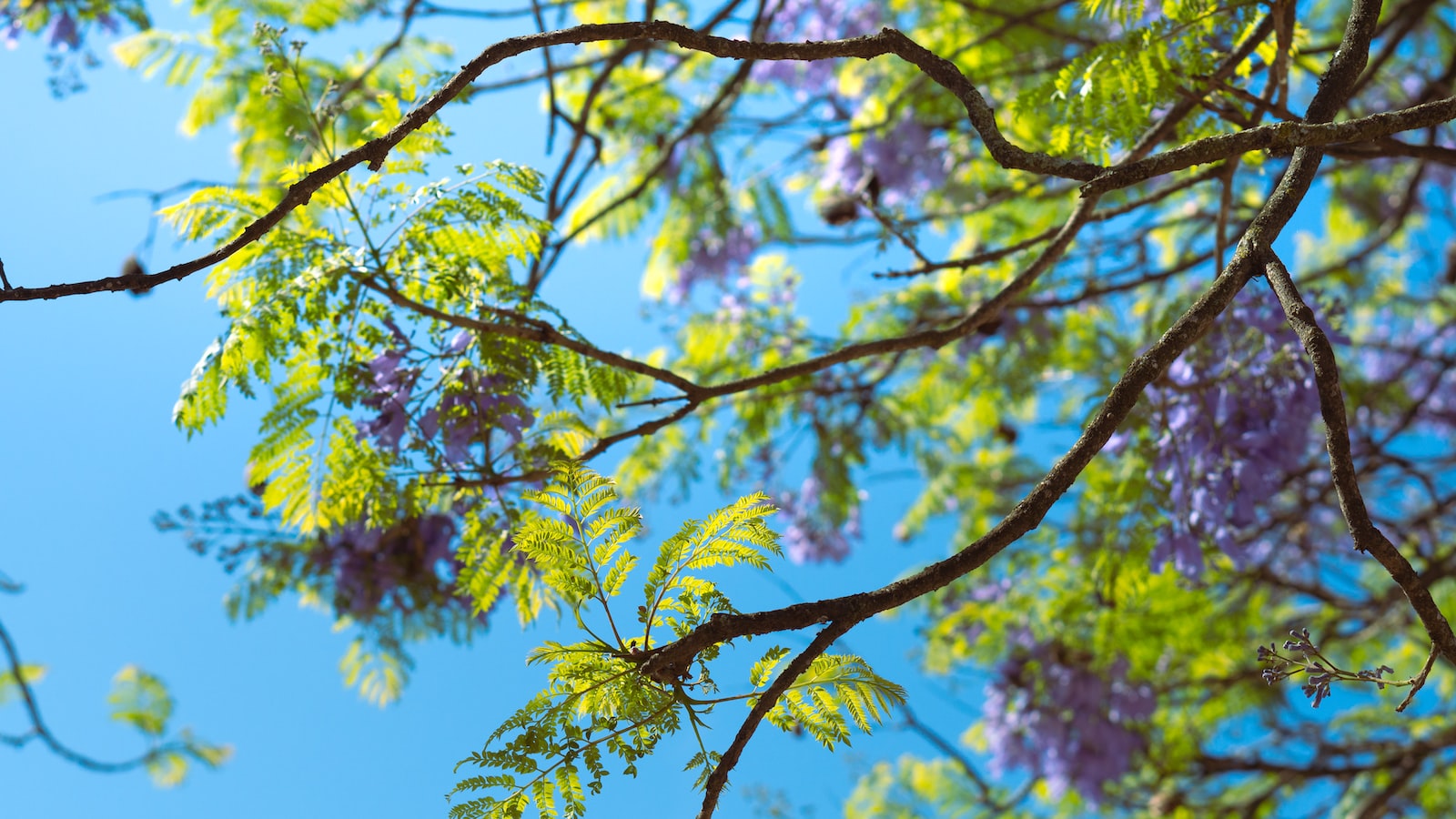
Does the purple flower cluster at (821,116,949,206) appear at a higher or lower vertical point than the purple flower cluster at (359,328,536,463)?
higher

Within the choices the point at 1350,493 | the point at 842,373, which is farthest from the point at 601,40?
the point at 842,373

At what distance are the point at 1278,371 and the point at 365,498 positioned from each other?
1.72m

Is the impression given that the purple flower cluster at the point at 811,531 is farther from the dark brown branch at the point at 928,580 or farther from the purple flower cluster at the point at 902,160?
the dark brown branch at the point at 928,580

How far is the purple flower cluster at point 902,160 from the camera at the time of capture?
407 centimetres

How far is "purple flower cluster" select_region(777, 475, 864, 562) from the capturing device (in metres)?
4.76

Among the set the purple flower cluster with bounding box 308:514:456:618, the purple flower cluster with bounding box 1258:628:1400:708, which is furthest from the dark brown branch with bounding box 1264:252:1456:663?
the purple flower cluster with bounding box 308:514:456:618

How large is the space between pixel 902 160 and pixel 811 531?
5.38ft

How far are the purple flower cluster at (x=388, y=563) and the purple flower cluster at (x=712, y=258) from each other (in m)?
2.44

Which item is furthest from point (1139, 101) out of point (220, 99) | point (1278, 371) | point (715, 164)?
point (220, 99)

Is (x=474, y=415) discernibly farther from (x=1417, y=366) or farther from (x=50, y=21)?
(x=1417, y=366)

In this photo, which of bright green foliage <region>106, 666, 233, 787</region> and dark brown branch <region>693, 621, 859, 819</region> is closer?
dark brown branch <region>693, 621, 859, 819</region>

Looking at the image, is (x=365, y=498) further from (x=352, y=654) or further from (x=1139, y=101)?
(x=352, y=654)

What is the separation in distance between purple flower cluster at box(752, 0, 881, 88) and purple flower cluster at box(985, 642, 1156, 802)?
2423 millimetres

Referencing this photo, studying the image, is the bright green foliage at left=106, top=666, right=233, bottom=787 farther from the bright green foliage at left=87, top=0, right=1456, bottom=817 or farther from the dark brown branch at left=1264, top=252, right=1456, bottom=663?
the dark brown branch at left=1264, top=252, right=1456, bottom=663
